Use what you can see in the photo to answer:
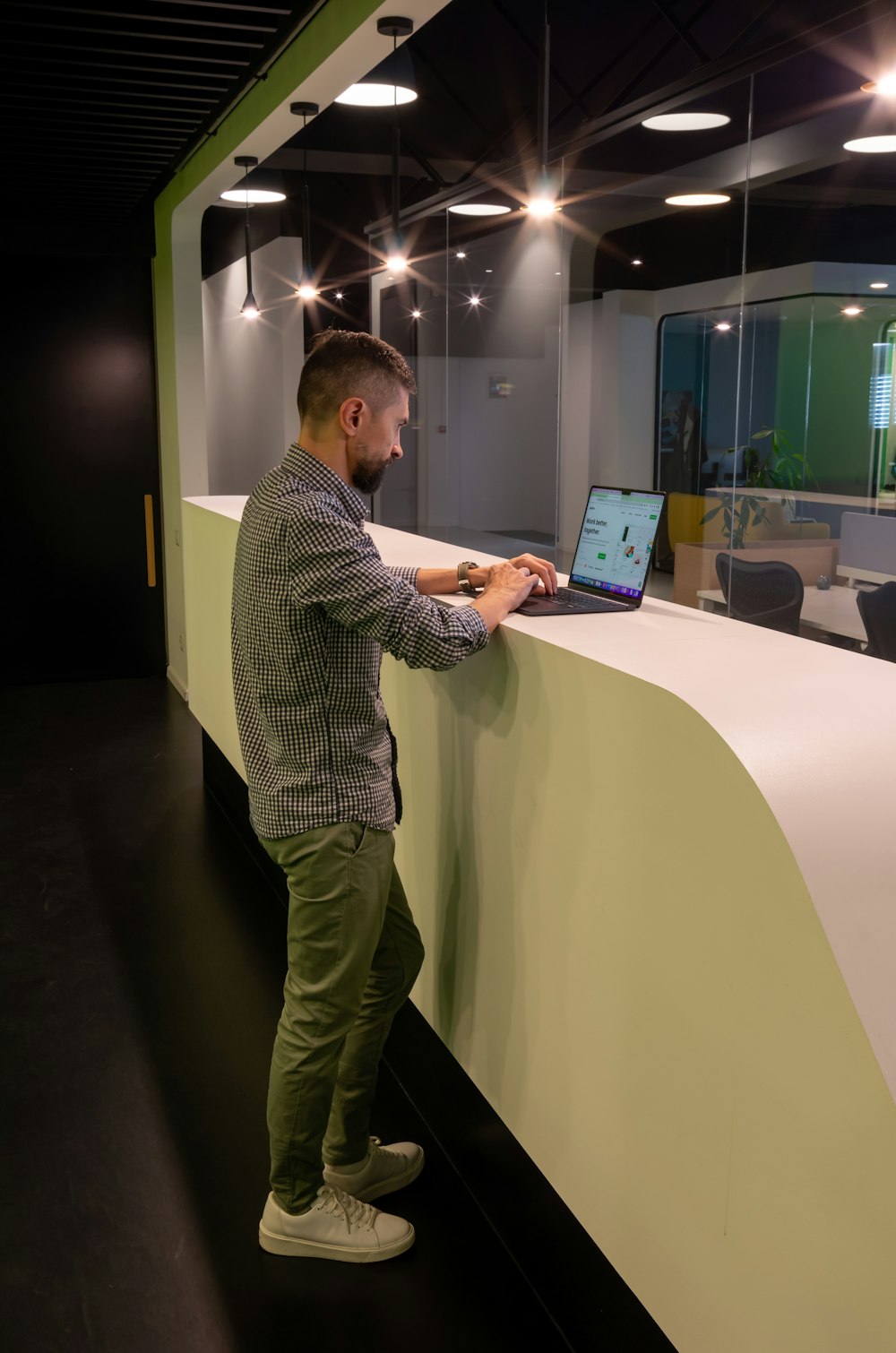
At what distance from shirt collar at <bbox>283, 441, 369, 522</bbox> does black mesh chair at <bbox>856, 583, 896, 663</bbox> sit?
2637 mm

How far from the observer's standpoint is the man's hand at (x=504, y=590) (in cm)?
211

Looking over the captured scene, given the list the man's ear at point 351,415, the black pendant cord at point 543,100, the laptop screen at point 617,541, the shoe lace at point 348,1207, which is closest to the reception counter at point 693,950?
the laptop screen at point 617,541

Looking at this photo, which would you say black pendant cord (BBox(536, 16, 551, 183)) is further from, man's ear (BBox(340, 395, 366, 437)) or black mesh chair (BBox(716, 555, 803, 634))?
black mesh chair (BBox(716, 555, 803, 634))

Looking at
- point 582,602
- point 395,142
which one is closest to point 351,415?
point 582,602

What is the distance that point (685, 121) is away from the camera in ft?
13.9

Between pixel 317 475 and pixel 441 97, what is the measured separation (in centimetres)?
654

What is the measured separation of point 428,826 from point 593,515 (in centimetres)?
76

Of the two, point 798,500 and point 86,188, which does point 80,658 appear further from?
point 798,500

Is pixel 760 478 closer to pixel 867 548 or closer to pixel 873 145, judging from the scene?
pixel 867 548

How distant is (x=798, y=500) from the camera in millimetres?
4695

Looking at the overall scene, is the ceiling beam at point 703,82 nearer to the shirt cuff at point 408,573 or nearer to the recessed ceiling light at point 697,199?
the recessed ceiling light at point 697,199

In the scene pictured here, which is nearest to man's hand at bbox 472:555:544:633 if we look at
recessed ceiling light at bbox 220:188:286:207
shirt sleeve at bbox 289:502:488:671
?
shirt sleeve at bbox 289:502:488:671

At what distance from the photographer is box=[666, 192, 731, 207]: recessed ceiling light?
4.95 meters

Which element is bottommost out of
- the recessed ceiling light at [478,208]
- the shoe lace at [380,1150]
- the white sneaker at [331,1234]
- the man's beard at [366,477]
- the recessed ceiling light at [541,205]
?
the white sneaker at [331,1234]
